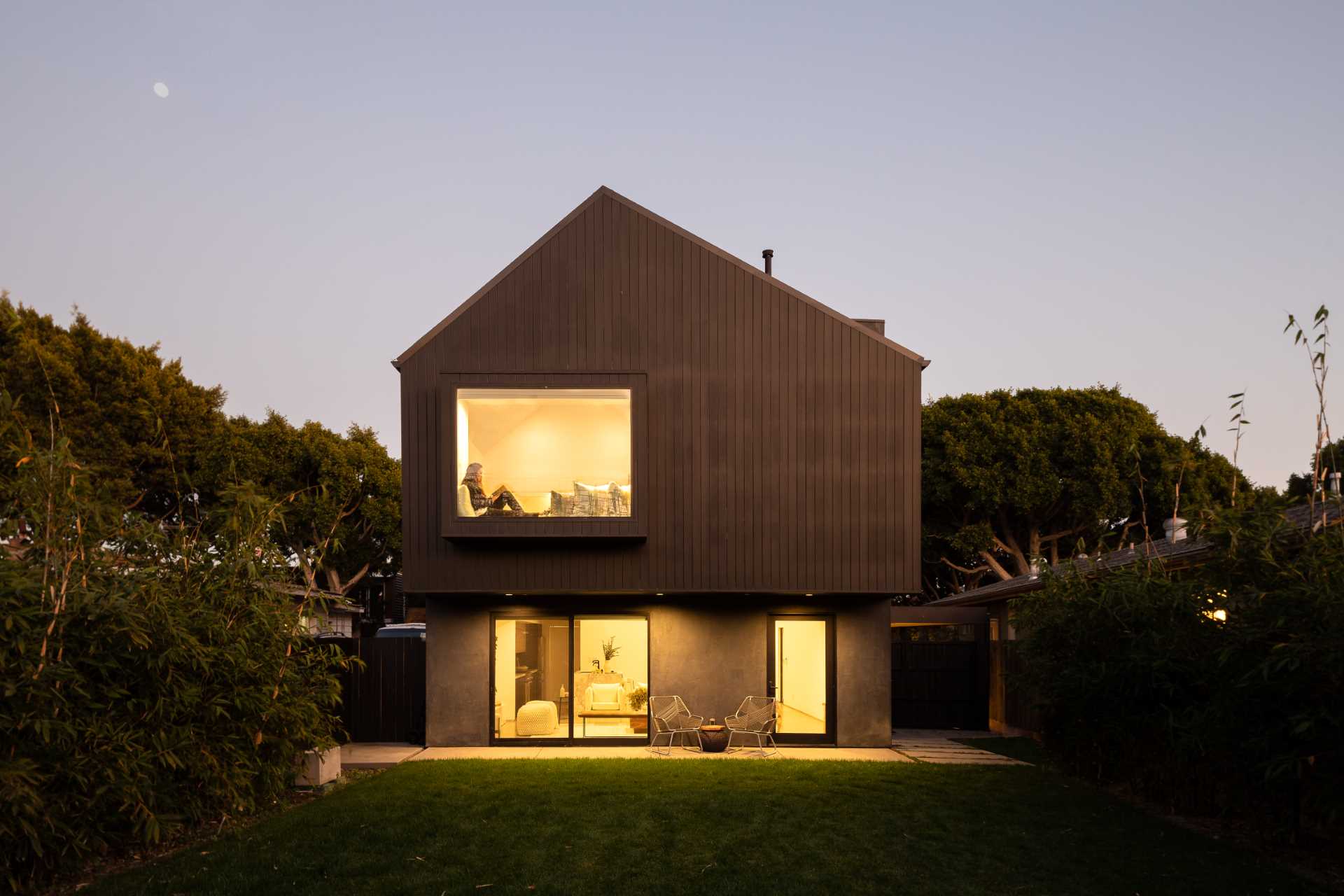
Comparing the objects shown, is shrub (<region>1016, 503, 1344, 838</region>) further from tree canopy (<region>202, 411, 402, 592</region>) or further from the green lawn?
tree canopy (<region>202, 411, 402, 592</region>)

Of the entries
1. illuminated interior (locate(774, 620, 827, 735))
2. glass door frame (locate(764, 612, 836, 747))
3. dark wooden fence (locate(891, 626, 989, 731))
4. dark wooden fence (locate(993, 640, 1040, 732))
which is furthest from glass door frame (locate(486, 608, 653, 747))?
dark wooden fence (locate(993, 640, 1040, 732))

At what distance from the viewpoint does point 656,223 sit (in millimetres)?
12773

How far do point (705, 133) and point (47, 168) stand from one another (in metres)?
12.8

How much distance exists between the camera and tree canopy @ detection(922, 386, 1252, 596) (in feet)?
83.1

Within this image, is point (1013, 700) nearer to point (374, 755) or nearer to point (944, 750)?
point (944, 750)

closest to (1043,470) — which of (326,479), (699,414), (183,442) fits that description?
(699,414)

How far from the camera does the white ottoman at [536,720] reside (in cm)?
1294

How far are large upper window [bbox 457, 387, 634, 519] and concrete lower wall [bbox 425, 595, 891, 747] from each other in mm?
1854

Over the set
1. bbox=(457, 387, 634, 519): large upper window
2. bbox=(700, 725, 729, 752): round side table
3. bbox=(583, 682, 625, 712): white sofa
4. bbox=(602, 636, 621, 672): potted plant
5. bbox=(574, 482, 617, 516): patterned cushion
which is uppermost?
bbox=(457, 387, 634, 519): large upper window

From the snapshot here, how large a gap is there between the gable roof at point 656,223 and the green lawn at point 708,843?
567 centimetres

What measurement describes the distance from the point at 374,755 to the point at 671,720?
4.09 meters

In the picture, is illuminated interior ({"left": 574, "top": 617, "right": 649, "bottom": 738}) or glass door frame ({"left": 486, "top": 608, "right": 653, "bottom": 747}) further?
illuminated interior ({"left": 574, "top": 617, "right": 649, "bottom": 738})

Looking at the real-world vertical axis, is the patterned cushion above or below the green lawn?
above

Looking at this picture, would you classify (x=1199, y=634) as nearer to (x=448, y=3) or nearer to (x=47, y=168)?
(x=448, y=3)
